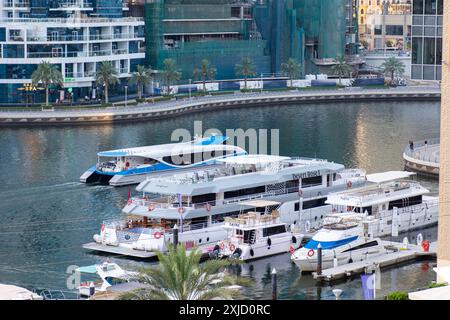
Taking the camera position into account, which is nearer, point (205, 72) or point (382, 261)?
point (382, 261)

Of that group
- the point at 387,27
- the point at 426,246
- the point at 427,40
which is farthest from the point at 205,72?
the point at 427,40

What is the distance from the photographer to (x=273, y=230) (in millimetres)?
42688

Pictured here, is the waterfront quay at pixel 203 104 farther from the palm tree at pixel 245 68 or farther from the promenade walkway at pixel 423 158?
the promenade walkway at pixel 423 158

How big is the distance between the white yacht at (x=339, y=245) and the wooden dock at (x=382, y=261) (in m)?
Answer: 0.38

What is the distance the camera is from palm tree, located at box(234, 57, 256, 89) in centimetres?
10406

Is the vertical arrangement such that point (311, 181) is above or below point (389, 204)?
above

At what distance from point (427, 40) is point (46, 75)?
53979 mm

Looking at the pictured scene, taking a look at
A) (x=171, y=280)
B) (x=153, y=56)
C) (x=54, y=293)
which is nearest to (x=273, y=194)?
(x=54, y=293)

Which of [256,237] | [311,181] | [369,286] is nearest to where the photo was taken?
[369,286]

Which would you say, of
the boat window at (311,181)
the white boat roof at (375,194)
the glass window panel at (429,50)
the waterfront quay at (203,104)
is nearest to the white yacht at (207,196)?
the boat window at (311,181)

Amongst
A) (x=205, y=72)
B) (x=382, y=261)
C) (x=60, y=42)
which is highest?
(x=60, y=42)

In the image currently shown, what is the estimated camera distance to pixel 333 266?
39625 millimetres

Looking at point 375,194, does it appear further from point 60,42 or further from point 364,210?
point 60,42

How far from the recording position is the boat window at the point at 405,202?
46844 millimetres
